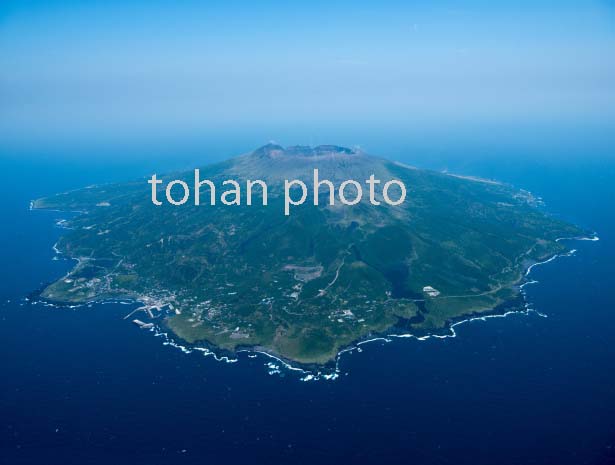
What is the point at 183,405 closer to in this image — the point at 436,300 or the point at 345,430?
the point at 345,430

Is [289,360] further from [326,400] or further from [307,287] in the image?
[307,287]

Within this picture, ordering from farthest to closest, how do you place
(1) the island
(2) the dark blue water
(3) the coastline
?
1. (1) the island
2. (3) the coastline
3. (2) the dark blue water

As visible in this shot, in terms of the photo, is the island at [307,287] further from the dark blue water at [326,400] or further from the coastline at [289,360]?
the dark blue water at [326,400]

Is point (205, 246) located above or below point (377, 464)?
above

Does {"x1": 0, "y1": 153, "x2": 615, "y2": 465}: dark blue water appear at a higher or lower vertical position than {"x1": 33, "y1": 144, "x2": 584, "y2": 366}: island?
lower

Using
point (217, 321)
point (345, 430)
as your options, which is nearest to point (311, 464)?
point (345, 430)

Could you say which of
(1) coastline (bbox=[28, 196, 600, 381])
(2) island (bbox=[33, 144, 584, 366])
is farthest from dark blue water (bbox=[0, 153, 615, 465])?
(2) island (bbox=[33, 144, 584, 366])

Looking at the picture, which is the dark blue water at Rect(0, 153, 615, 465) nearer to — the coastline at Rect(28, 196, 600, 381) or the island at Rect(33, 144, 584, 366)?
the coastline at Rect(28, 196, 600, 381)

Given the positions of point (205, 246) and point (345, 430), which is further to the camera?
point (205, 246)
